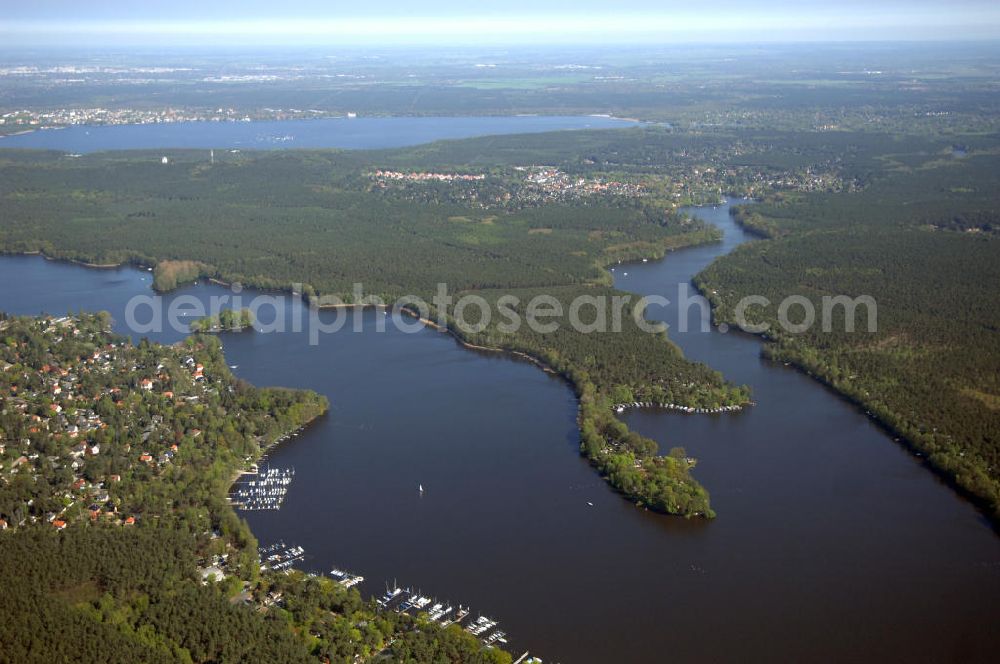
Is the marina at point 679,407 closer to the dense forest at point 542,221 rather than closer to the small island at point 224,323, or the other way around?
the dense forest at point 542,221

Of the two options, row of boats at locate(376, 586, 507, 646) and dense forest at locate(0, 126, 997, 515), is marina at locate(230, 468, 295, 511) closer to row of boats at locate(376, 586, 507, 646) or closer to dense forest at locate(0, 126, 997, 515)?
row of boats at locate(376, 586, 507, 646)

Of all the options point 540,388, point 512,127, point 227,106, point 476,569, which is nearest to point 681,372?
point 540,388


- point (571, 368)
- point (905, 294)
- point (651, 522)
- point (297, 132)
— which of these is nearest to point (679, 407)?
point (571, 368)

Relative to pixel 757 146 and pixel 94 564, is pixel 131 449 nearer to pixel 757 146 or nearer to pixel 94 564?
pixel 94 564

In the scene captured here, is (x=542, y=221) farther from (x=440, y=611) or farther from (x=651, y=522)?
(x=440, y=611)

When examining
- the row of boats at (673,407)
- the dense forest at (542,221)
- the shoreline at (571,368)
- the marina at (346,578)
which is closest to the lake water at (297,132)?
the dense forest at (542,221)
